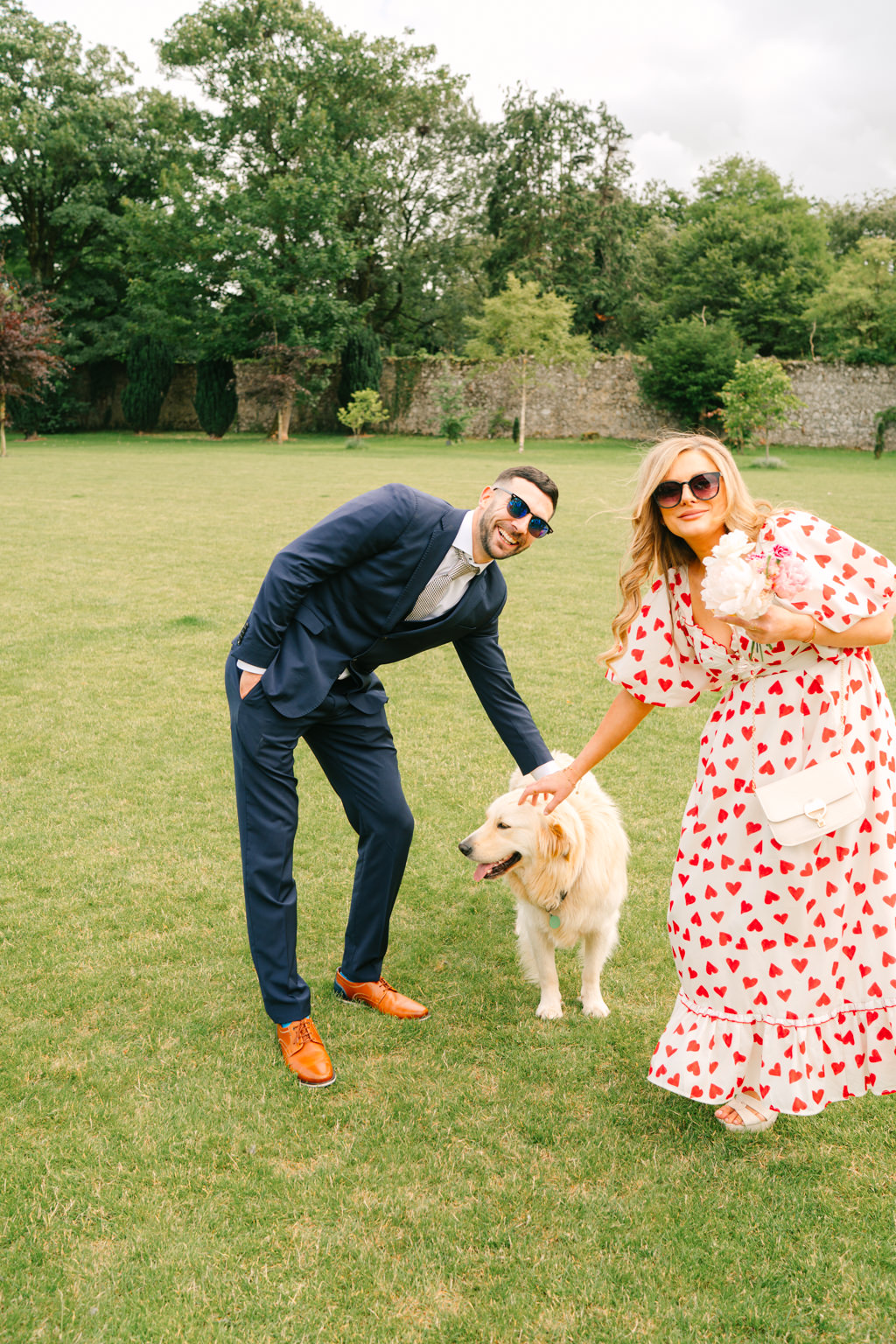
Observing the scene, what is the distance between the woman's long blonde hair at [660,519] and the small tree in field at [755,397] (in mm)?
30558

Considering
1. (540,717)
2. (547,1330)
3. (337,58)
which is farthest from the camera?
(337,58)

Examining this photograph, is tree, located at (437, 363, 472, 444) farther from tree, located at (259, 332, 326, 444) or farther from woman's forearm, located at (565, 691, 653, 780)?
woman's forearm, located at (565, 691, 653, 780)

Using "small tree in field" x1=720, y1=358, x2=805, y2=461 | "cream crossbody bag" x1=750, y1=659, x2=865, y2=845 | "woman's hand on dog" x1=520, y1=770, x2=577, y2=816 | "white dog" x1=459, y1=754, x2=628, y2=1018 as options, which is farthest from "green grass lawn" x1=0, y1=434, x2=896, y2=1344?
"small tree in field" x1=720, y1=358, x2=805, y2=461

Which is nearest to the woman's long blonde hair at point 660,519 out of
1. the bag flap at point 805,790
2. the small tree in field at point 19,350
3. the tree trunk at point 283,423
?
the bag flap at point 805,790

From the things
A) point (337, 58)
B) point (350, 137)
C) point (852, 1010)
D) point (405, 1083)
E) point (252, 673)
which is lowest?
point (405, 1083)

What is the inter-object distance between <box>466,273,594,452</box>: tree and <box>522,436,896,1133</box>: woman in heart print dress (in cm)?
3552

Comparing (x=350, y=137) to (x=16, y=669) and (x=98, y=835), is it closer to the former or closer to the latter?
(x=16, y=669)

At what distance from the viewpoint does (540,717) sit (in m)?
Answer: 7.18

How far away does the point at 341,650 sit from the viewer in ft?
11.1

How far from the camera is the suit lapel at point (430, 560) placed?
3281 millimetres

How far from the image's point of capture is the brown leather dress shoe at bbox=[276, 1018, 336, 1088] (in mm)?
3377

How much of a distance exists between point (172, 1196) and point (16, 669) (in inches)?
251

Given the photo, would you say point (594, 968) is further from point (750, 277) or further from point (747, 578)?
point (750, 277)

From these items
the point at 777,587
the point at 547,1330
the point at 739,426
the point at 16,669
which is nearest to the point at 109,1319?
the point at 547,1330
